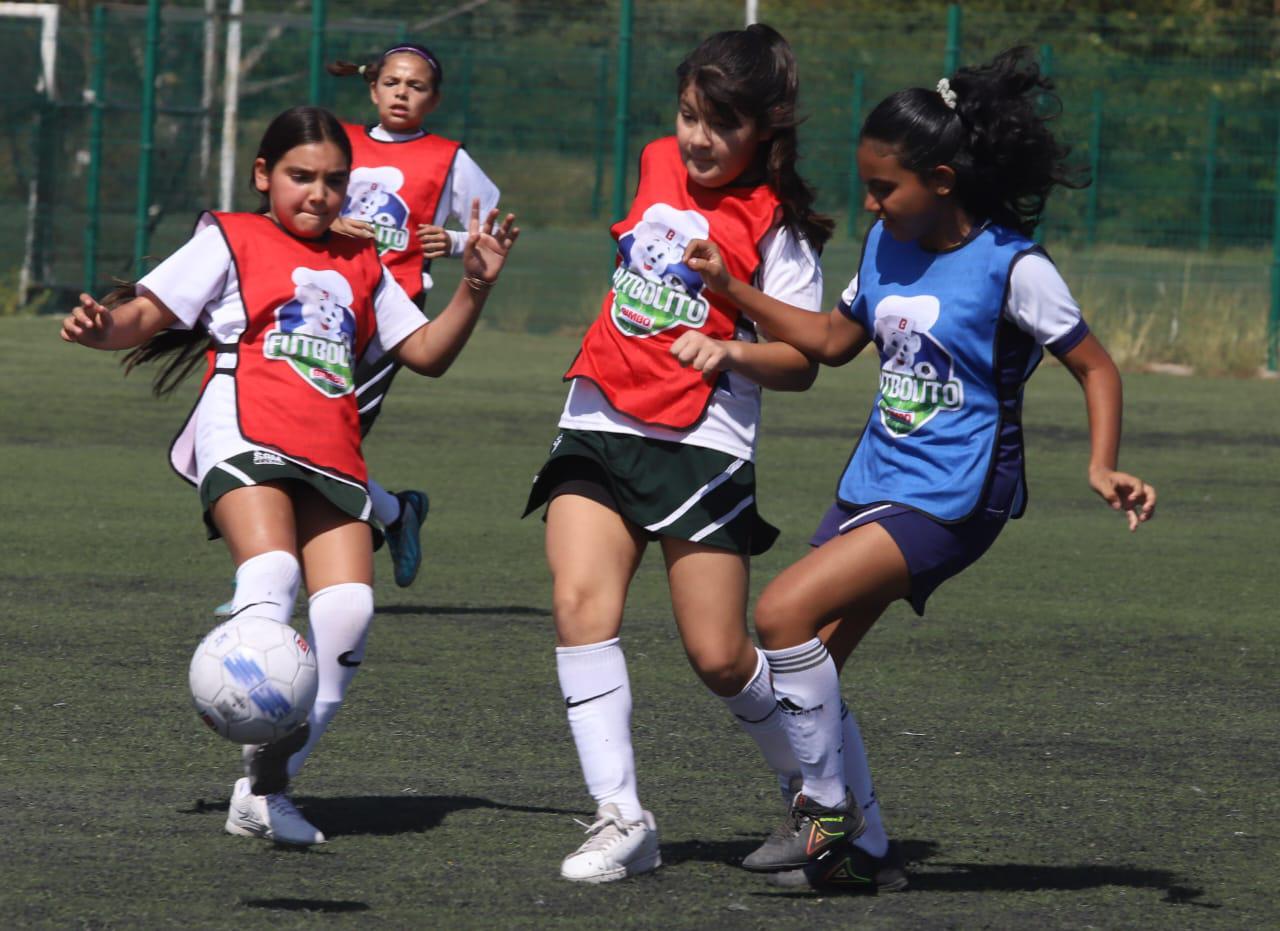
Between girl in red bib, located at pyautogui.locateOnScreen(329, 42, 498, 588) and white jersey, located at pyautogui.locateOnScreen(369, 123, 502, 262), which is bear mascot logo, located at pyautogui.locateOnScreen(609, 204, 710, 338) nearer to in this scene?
girl in red bib, located at pyautogui.locateOnScreen(329, 42, 498, 588)

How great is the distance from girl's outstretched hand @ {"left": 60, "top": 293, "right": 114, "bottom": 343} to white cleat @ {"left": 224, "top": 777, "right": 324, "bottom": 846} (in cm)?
101

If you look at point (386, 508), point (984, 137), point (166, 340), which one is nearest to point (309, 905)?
point (166, 340)

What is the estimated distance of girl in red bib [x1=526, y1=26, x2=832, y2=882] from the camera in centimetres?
471

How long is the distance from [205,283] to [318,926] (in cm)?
154

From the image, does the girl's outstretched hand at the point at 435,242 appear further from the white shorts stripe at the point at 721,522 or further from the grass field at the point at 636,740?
the white shorts stripe at the point at 721,522

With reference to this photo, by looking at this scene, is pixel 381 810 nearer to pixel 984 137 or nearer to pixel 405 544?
pixel 984 137

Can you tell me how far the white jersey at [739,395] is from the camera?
485 cm

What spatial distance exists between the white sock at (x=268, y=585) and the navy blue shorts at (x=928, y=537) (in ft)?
3.63

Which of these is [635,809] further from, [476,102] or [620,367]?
[476,102]

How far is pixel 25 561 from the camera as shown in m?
8.54

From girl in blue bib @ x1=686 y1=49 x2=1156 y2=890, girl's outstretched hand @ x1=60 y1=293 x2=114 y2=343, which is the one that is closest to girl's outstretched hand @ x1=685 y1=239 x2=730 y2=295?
girl in blue bib @ x1=686 y1=49 x2=1156 y2=890

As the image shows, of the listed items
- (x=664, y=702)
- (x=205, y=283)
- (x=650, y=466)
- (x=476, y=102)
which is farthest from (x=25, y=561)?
(x=476, y=102)

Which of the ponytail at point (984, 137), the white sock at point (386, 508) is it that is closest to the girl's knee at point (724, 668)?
the ponytail at point (984, 137)

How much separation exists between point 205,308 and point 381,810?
3.90 feet
